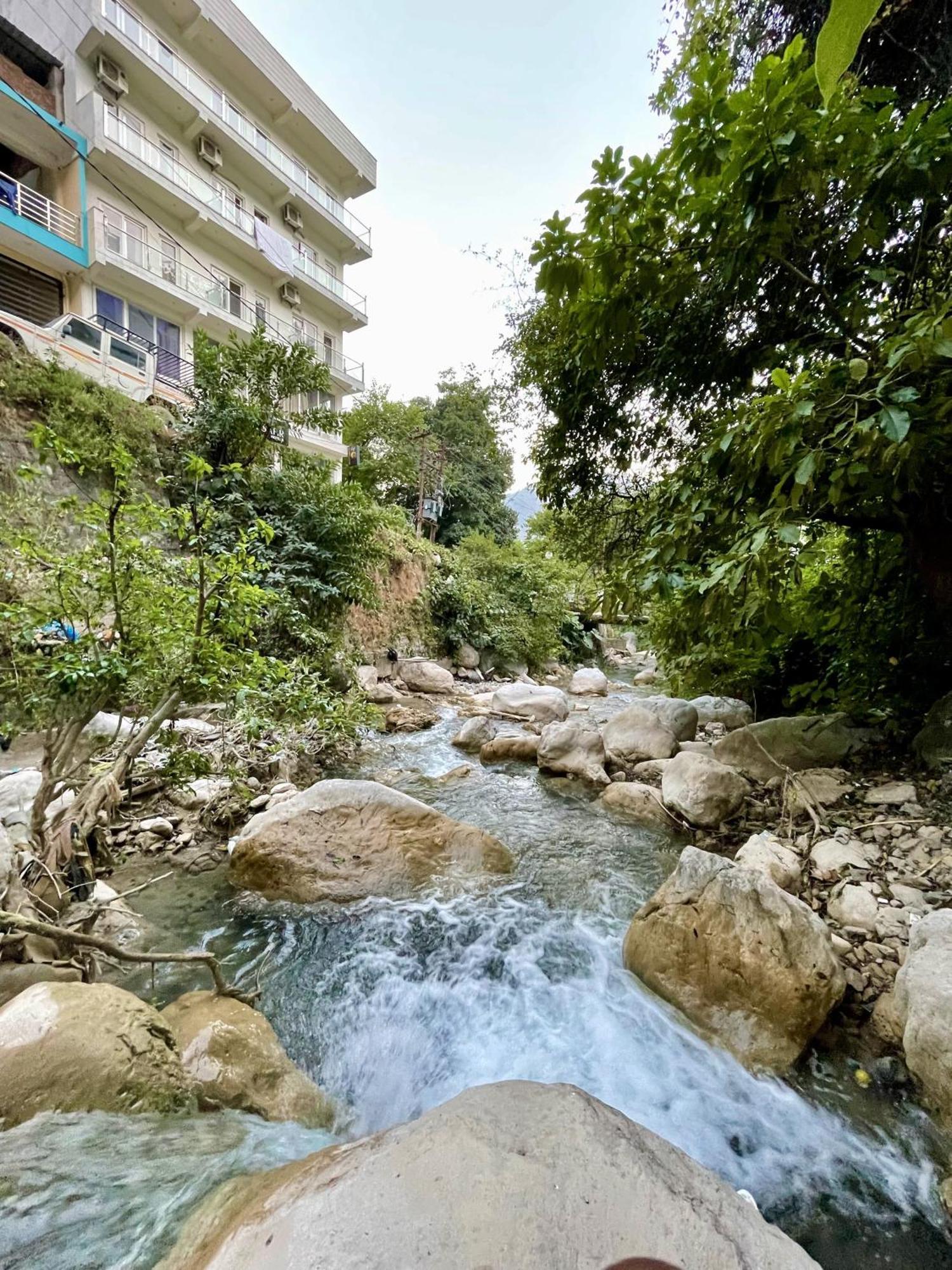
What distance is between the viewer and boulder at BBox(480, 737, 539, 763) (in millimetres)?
6137

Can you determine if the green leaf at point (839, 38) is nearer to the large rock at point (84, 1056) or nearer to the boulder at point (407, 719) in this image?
the large rock at point (84, 1056)

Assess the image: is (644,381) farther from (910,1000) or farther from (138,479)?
(138,479)

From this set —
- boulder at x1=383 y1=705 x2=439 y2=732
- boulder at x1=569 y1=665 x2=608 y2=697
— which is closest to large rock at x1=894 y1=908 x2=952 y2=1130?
boulder at x1=383 y1=705 x2=439 y2=732

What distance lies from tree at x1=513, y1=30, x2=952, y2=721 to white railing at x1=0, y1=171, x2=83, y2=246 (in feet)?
42.1

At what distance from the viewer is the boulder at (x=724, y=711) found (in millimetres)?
5684

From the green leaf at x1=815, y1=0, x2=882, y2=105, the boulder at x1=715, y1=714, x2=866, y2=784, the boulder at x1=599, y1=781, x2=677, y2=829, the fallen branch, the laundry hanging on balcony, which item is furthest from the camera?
the laundry hanging on balcony

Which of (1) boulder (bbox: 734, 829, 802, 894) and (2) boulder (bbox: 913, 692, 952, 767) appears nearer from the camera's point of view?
(1) boulder (bbox: 734, 829, 802, 894)

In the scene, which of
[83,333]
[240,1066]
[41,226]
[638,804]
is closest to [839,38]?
[240,1066]

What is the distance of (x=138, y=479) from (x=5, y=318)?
328cm

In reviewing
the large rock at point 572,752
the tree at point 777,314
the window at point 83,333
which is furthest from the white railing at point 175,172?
the large rock at point 572,752

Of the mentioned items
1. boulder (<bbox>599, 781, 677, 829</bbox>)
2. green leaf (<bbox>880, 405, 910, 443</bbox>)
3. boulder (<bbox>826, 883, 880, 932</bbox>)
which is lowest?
boulder (<bbox>599, 781, 677, 829</bbox>)

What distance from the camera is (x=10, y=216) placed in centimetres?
975

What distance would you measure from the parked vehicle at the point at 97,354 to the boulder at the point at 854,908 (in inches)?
383

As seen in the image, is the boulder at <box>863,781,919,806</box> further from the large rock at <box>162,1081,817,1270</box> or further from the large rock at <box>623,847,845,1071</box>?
the large rock at <box>162,1081,817,1270</box>
